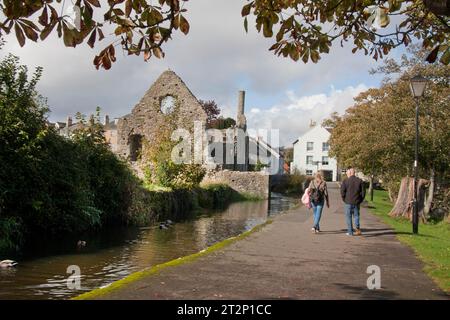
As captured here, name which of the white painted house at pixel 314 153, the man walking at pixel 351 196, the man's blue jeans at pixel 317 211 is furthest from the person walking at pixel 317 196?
the white painted house at pixel 314 153

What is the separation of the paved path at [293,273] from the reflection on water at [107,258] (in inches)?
79.3

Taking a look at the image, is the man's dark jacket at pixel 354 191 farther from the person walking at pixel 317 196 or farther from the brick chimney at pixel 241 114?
the brick chimney at pixel 241 114

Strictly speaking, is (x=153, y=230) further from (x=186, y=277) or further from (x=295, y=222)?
(x=186, y=277)

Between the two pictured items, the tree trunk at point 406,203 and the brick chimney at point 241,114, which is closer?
the tree trunk at point 406,203

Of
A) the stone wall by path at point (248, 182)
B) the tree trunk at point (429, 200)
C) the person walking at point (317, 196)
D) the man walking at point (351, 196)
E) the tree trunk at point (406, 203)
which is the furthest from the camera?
the stone wall by path at point (248, 182)

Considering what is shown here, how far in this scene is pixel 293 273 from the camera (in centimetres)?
823

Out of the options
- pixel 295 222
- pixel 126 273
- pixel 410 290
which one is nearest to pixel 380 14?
pixel 410 290

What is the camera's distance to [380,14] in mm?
5094

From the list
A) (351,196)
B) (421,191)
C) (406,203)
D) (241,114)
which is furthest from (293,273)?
(241,114)

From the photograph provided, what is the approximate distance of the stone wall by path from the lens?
138 feet

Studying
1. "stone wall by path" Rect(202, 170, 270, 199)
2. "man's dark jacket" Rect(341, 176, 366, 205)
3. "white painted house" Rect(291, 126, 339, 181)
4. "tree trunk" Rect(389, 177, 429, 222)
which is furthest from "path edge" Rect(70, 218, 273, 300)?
"white painted house" Rect(291, 126, 339, 181)

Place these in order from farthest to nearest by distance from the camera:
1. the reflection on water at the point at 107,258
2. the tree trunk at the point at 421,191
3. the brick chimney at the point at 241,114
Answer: the brick chimney at the point at 241,114 < the tree trunk at the point at 421,191 < the reflection on water at the point at 107,258

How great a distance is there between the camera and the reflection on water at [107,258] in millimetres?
8797

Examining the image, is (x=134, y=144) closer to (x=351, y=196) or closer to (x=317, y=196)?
(x=317, y=196)
